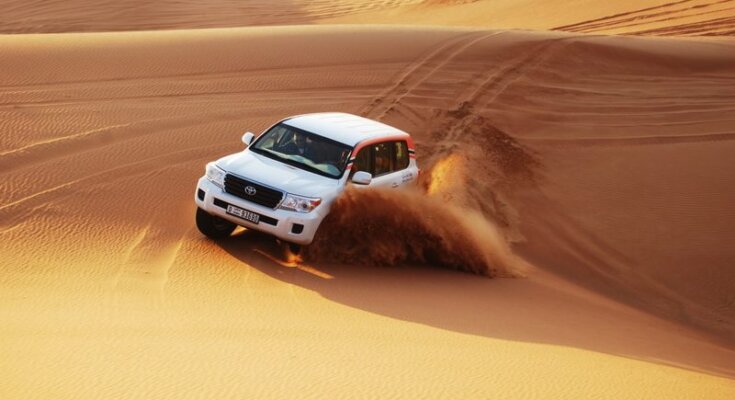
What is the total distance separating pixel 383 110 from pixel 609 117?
14.7 ft

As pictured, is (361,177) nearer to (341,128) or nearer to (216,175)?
(341,128)

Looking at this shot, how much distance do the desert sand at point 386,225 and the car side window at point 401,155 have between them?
661mm

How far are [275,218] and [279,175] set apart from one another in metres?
0.67

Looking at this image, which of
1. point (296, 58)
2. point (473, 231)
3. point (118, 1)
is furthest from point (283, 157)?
point (118, 1)

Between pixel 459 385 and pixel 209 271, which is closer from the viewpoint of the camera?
pixel 459 385

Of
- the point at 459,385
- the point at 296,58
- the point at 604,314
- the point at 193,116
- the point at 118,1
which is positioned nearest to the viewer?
the point at 459,385

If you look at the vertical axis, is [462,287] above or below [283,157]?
below

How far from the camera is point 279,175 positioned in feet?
38.4

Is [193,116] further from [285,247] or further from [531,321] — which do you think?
[531,321]

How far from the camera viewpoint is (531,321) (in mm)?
10688

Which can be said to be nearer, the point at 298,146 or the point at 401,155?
the point at 298,146

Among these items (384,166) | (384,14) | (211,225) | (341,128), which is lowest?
(384,14)

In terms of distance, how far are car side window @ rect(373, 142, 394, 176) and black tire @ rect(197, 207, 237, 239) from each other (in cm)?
200

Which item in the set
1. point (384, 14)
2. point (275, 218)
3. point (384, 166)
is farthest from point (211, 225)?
point (384, 14)
